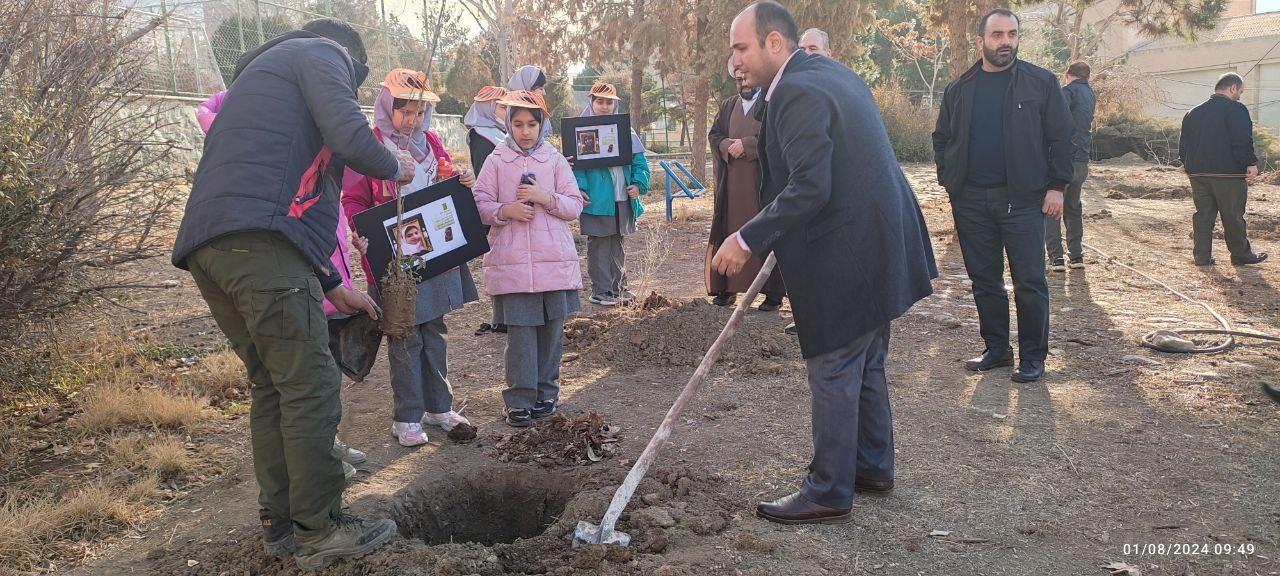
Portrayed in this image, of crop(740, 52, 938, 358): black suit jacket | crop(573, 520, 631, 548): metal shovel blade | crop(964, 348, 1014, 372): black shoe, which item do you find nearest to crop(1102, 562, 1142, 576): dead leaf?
crop(740, 52, 938, 358): black suit jacket

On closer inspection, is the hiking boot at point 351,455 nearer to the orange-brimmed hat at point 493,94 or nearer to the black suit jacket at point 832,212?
the orange-brimmed hat at point 493,94

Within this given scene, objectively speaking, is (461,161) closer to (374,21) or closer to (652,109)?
(374,21)

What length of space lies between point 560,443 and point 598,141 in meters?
3.53

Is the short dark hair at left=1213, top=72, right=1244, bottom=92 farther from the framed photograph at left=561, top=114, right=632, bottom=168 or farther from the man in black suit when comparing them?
the man in black suit

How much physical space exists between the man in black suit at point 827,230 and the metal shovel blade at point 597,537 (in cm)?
59

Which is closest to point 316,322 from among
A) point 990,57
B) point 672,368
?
point 672,368

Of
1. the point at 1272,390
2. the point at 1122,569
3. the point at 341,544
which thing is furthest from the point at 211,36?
the point at 1122,569

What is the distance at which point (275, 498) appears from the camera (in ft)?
10.3

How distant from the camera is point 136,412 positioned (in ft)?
15.5

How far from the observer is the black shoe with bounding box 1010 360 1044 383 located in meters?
5.02

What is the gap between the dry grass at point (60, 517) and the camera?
10.8 ft

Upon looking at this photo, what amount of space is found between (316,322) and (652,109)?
33379mm

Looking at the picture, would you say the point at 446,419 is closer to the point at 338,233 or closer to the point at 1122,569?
the point at 338,233

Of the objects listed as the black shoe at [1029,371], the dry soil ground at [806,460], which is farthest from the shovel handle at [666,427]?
the black shoe at [1029,371]
